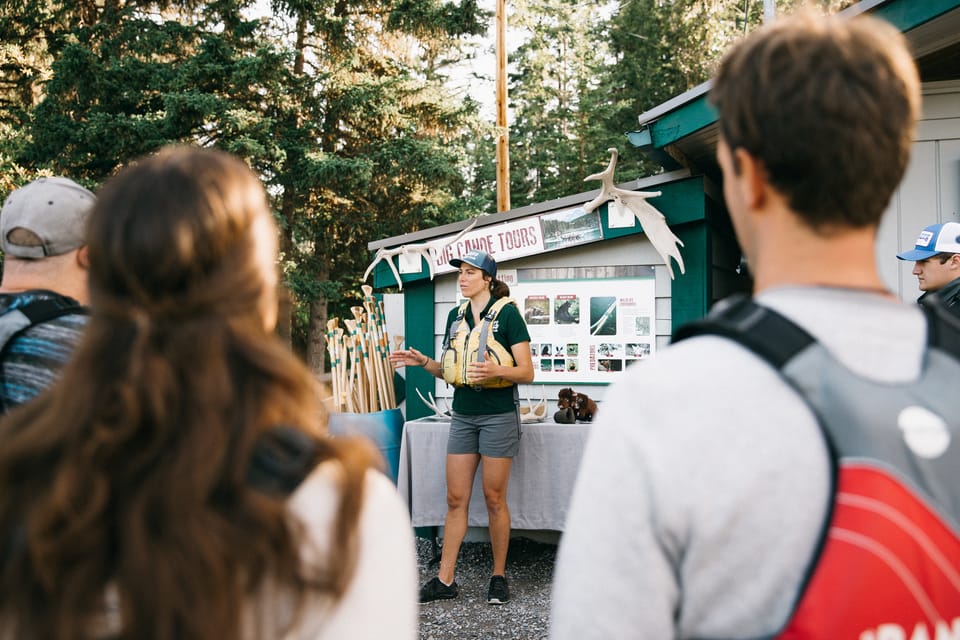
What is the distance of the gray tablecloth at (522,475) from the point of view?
573 cm

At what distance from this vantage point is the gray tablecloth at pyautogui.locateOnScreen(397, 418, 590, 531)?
573cm

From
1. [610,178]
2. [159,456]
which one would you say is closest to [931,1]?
[610,178]

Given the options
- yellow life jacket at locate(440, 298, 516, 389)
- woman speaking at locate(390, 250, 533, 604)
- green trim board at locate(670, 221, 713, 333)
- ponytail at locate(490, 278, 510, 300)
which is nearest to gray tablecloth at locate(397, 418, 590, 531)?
woman speaking at locate(390, 250, 533, 604)

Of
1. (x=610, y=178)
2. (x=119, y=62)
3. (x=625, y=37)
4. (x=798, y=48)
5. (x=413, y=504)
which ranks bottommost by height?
(x=413, y=504)

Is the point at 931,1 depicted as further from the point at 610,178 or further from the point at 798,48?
the point at 798,48

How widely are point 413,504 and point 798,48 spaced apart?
208 inches

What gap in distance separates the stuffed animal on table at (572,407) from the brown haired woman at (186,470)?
4.86 metres

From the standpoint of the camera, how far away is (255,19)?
16297 millimetres

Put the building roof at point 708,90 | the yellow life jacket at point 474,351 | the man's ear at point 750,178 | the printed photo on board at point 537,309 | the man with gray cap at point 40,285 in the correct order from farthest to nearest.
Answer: the printed photo on board at point 537,309, the yellow life jacket at point 474,351, the building roof at point 708,90, the man with gray cap at point 40,285, the man's ear at point 750,178

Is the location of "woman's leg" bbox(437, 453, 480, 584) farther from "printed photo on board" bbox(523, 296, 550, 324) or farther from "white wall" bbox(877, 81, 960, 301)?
"white wall" bbox(877, 81, 960, 301)

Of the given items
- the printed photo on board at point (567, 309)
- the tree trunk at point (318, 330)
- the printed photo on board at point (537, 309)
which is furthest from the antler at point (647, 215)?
the tree trunk at point (318, 330)

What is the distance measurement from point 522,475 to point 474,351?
1.34 meters

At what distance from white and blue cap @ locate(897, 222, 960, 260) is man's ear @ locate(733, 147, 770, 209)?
369cm

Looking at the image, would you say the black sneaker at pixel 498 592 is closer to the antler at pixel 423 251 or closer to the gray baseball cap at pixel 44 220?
the antler at pixel 423 251
